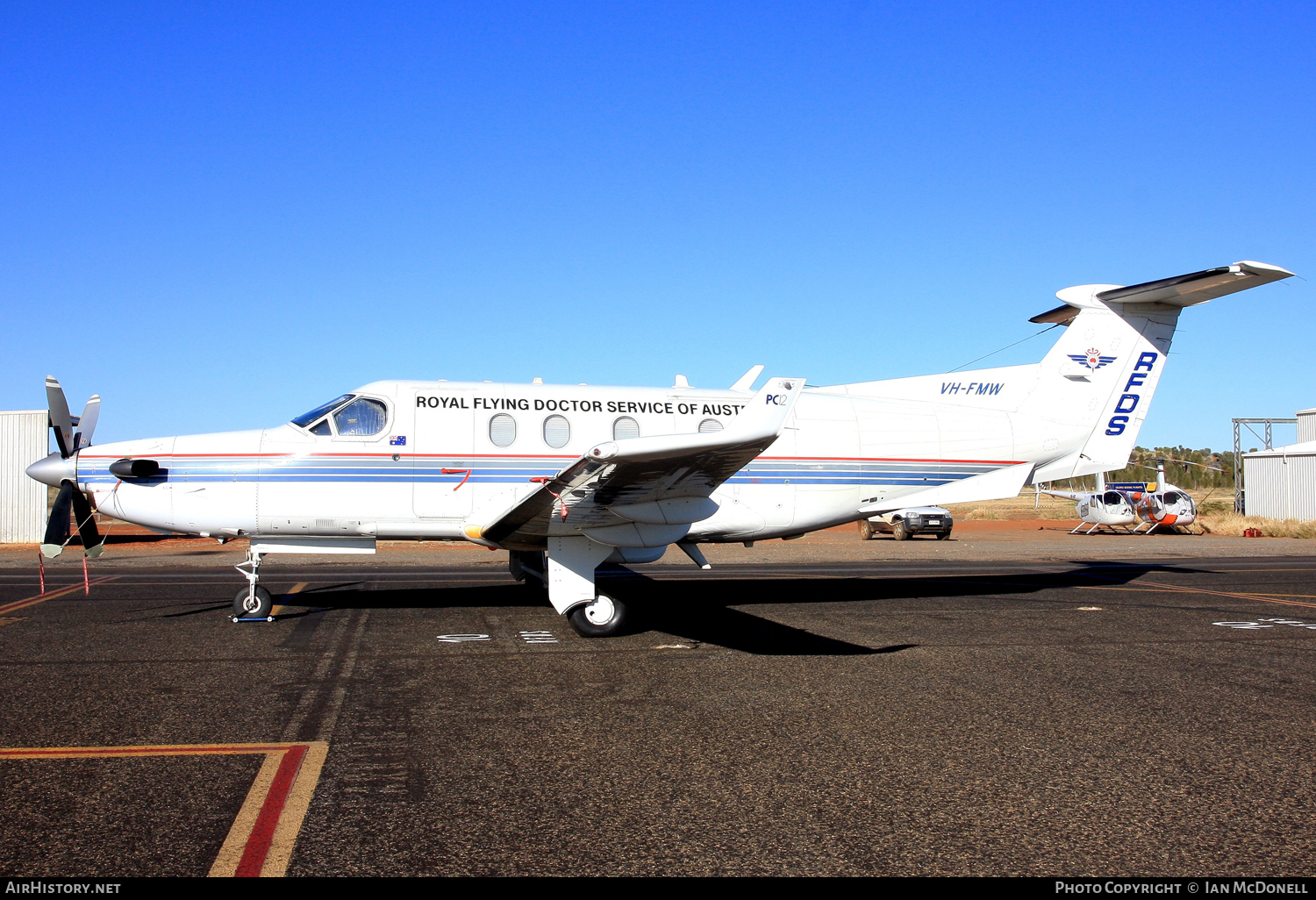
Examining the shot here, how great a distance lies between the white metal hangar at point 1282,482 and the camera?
1453 inches

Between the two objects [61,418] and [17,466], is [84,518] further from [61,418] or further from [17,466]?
[17,466]

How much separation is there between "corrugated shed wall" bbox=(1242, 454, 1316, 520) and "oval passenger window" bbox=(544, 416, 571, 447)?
3788 cm

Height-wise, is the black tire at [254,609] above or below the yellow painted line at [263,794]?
above

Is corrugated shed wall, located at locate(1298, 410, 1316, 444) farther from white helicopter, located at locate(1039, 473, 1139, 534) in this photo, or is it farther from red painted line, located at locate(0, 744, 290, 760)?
red painted line, located at locate(0, 744, 290, 760)

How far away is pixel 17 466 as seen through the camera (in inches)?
1121

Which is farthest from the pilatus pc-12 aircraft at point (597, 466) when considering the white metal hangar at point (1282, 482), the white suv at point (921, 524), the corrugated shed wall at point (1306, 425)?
→ the corrugated shed wall at point (1306, 425)

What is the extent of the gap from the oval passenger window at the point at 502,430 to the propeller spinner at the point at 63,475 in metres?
4.93

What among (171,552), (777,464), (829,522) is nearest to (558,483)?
(777,464)

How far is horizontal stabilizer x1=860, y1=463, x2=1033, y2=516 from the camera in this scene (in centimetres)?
1253

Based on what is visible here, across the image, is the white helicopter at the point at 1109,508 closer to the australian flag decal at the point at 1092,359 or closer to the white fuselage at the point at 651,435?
the australian flag decal at the point at 1092,359

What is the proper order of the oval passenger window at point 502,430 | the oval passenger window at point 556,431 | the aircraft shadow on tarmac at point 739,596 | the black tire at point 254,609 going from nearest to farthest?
the aircraft shadow on tarmac at point 739,596 < the black tire at point 254,609 < the oval passenger window at point 502,430 < the oval passenger window at point 556,431

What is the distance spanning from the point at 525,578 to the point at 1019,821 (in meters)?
9.86
